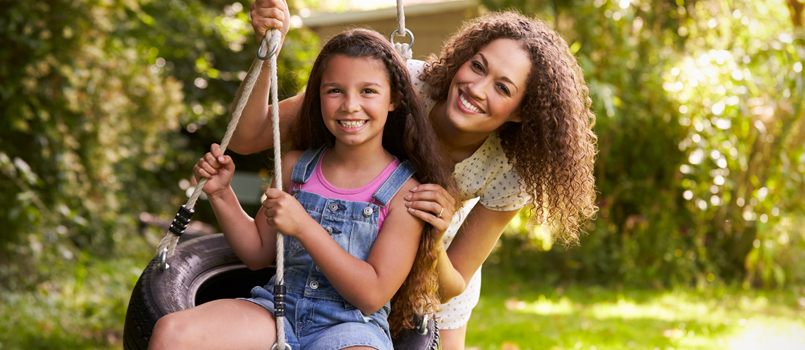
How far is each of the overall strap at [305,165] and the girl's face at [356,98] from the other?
13 centimetres

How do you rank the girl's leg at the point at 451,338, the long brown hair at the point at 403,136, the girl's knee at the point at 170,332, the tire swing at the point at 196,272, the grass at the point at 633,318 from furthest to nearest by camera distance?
the grass at the point at 633,318 → the girl's leg at the point at 451,338 → the long brown hair at the point at 403,136 → the tire swing at the point at 196,272 → the girl's knee at the point at 170,332

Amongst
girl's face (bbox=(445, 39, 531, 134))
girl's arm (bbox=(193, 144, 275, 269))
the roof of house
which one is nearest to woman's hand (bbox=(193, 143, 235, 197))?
girl's arm (bbox=(193, 144, 275, 269))

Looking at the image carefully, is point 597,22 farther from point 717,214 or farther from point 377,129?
point 377,129

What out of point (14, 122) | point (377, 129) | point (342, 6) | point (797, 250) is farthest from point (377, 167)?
point (342, 6)

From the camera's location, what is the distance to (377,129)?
1.96 metres

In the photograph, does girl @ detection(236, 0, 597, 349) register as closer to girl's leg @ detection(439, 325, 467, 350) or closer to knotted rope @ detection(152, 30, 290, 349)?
knotted rope @ detection(152, 30, 290, 349)

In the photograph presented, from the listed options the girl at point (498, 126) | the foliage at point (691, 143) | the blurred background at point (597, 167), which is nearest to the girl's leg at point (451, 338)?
the girl at point (498, 126)

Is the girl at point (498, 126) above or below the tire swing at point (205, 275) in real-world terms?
above

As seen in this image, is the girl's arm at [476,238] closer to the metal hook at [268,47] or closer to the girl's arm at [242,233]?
the girl's arm at [242,233]

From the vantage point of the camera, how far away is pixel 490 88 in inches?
83.3

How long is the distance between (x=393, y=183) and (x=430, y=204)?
0.10 meters

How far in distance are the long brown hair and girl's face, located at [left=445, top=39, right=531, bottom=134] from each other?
0.33ft

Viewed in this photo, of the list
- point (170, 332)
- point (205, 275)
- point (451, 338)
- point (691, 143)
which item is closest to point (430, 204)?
point (170, 332)

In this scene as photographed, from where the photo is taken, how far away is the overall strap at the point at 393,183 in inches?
76.3
